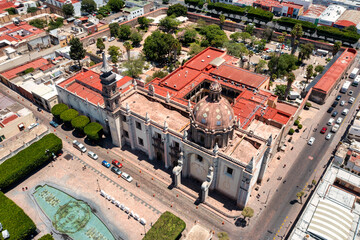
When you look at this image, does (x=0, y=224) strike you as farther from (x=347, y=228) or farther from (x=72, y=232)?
(x=347, y=228)

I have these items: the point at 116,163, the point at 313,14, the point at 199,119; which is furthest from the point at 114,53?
the point at 313,14

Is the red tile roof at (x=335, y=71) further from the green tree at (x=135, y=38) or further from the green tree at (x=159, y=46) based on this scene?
the green tree at (x=135, y=38)

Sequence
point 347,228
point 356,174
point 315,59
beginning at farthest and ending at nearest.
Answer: point 315,59 < point 356,174 < point 347,228

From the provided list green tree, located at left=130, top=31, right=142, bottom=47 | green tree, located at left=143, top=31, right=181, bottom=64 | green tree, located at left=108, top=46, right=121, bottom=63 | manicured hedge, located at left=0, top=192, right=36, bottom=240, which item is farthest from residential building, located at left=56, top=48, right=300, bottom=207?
green tree, located at left=130, top=31, right=142, bottom=47

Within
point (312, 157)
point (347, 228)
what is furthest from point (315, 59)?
point (347, 228)

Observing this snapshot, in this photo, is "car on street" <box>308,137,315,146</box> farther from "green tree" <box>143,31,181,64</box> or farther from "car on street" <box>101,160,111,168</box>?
"green tree" <box>143,31,181,64</box>

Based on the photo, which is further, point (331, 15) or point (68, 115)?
point (331, 15)

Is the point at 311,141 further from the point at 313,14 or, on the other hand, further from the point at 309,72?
the point at 313,14
